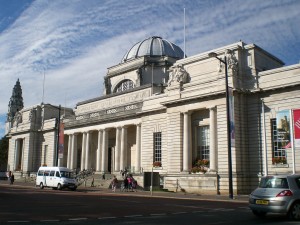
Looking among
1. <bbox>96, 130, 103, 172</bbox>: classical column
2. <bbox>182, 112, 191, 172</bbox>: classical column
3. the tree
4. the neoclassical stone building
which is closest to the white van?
the neoclassical stone building

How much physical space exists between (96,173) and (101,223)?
39.4 meters

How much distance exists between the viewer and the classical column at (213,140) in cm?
3462

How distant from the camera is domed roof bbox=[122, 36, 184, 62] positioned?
204 ft

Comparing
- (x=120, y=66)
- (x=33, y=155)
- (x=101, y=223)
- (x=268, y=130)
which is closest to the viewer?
(x=101, y=223)

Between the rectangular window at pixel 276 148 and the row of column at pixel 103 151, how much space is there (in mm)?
18490

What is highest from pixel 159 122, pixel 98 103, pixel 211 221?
pixel 98 103

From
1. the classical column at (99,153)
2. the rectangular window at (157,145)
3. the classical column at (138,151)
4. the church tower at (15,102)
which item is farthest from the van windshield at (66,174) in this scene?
the church tower at (15,102)

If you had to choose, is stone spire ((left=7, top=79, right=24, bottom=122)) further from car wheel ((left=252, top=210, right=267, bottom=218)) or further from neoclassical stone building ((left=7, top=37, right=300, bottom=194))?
car wheel ((left=252, top=210, right=267, bottom=218))

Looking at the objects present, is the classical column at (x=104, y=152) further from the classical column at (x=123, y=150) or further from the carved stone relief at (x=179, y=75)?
the carved stone relief at (x=179, y=75)

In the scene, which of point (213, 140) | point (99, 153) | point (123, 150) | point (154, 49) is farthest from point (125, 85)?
point (213, 140)

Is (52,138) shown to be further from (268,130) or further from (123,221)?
(123,221)

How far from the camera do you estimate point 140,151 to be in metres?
47.2

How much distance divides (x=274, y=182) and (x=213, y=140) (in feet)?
66.7

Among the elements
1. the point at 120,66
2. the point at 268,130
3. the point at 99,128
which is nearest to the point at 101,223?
the point at 268,130
